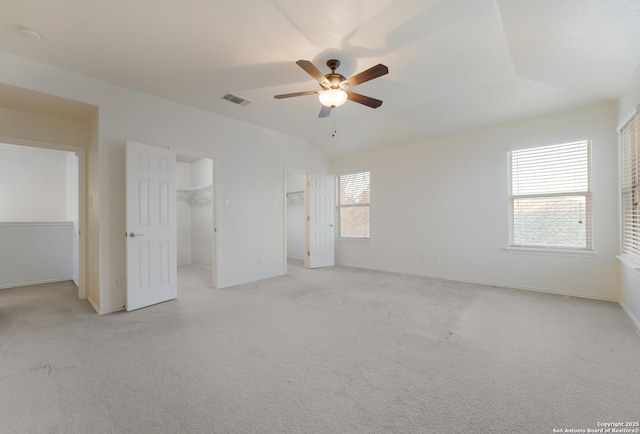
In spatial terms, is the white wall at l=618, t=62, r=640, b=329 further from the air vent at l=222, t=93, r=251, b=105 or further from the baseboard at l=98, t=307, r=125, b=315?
the baseboard at l=98, t=307, r=125, b=315

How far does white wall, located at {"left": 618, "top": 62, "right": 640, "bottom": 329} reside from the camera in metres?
2.91

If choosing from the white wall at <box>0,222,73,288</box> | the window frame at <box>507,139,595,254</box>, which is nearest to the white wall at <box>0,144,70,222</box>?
the white wall at <box>0,222,73,288</box>

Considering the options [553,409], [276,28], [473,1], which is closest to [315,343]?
[553,409]

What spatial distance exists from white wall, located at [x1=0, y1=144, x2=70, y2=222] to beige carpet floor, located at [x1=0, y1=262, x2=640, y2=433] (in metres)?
2.21

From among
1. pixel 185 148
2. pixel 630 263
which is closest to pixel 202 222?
pixel 185 148

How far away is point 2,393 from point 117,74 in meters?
3.12

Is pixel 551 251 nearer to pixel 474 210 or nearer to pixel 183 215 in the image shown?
pixel 474 210

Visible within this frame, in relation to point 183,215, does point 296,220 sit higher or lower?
lower

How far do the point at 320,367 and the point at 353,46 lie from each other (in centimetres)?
291

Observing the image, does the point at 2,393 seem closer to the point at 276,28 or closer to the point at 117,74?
the point at 117,74

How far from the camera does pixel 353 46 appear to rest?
109 inches

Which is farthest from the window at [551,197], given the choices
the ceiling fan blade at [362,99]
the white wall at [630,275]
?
the ceiling fan blade at [362,99]

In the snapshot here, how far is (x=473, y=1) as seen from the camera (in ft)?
7.39

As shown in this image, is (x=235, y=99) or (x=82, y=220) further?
(x=82, y=220)
